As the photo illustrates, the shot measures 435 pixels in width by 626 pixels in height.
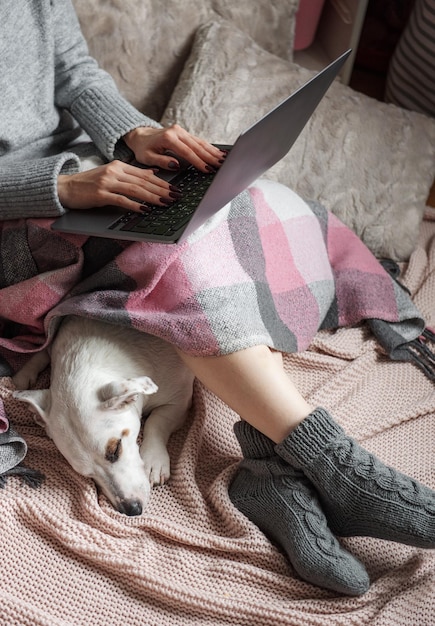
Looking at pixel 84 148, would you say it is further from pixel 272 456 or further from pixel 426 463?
pixel 426 463

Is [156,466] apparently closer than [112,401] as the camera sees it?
No

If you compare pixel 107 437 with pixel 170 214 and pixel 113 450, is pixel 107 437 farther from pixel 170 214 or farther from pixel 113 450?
pixel 170 214

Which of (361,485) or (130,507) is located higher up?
(361,485)

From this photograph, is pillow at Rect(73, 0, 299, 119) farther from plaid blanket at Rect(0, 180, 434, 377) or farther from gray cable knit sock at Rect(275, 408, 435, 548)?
gray cable knit sock at Rect(275, 408, 435, 548)

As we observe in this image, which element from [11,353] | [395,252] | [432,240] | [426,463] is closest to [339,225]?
[395,252]

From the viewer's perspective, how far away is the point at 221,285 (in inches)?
47.4

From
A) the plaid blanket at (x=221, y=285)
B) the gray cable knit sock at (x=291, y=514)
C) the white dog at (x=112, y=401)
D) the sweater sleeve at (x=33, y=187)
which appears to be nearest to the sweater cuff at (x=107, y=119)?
the sweater sleeve at (x=33, y=187)

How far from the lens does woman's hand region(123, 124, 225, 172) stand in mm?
1264

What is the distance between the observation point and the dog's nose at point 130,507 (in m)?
1.16

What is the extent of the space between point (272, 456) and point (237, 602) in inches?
9.2

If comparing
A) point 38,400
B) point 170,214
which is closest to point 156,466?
point 38,400

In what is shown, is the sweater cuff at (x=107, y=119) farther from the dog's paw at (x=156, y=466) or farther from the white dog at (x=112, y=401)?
the dog's paw at (x=156, y=466)

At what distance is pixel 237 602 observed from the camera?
1100mm

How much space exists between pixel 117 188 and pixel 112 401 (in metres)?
0.36
